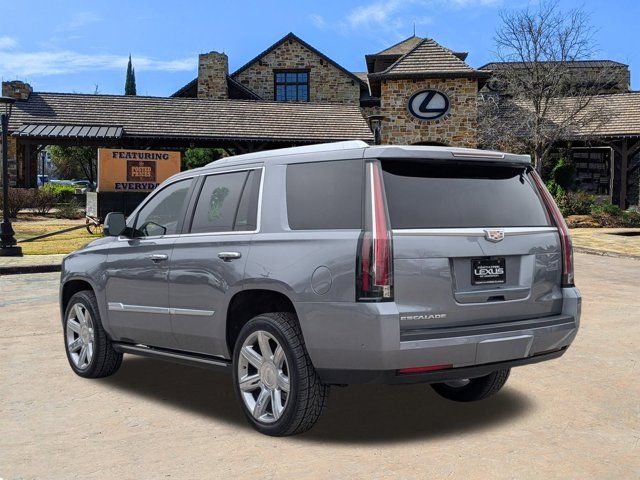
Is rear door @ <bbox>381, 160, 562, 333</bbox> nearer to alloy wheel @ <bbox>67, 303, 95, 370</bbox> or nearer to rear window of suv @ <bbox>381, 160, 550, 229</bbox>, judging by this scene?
rear window of suv @ <bbox>381, 160, 550, 229</bbox>

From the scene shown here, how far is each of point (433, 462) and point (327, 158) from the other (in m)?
1.93

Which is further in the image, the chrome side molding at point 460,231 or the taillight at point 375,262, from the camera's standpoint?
the chrome side molding at point 460,231

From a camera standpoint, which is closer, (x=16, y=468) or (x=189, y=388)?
(x=16, y=468)

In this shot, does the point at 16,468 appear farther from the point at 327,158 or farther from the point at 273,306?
the point at 327,158

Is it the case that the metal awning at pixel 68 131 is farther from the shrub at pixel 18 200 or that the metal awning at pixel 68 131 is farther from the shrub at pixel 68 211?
the shrub at pixel 68 211

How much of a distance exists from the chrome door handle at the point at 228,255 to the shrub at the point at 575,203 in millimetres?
29705

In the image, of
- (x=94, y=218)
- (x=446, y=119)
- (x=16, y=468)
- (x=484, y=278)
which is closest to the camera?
(x=16, y=468)

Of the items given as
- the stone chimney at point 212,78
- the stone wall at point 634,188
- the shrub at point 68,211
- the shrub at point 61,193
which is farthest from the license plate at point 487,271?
the stone chimney at point 212,78

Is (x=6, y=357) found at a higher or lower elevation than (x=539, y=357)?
lower

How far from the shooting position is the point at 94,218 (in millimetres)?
25594

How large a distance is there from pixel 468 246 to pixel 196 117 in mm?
32482

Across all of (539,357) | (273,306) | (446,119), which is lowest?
(539,357)

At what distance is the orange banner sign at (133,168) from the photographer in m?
26.1

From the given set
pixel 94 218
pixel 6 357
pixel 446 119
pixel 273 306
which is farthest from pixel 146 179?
pixel 273 306
